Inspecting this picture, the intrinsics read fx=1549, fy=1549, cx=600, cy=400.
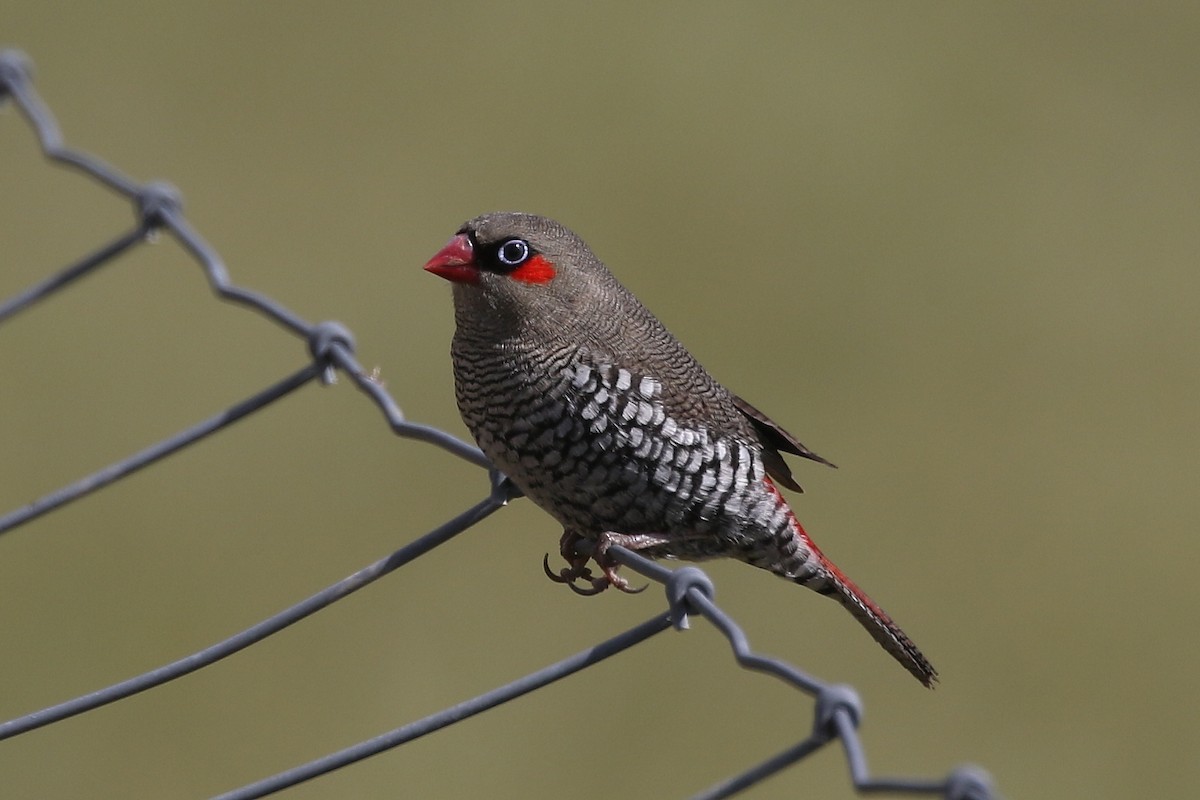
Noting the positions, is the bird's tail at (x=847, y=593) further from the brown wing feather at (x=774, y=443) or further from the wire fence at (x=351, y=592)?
the wire fence at (x=351, y=592)

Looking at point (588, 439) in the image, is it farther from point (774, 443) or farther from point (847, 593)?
point (847, 593)

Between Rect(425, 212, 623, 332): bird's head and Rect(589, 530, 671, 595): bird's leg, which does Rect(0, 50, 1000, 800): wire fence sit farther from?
Rect(425, 212, 623, 332): bird's head

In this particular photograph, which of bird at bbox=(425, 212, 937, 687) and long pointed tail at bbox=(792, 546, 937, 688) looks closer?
bird at bbox=(425, 212, 937, 687)

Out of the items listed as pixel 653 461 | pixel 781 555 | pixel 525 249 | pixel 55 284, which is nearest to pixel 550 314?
pixel 525 249

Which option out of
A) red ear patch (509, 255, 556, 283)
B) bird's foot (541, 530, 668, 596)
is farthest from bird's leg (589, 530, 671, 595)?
red ear patch (509, 255, 556, 283)

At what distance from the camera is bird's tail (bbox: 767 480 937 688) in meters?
2.79

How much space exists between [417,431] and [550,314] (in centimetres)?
72

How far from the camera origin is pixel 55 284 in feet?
6.60

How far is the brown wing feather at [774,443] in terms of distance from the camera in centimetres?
275

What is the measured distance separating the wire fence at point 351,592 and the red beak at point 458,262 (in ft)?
1.13

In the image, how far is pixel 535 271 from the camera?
2537mm

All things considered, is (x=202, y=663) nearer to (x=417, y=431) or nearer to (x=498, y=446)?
→ (x=417, y=431)

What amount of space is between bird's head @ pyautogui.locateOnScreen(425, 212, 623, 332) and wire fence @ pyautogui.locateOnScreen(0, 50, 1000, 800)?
0.99 feet

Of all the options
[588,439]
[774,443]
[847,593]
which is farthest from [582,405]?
[847,593]
